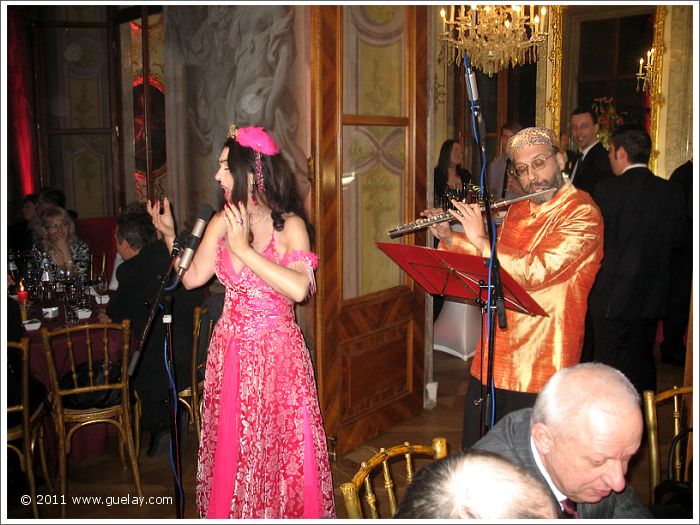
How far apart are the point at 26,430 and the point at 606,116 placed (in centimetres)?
655

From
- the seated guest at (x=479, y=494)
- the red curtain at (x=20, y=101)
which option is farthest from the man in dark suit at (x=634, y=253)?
the red curtain at (x=20, y=101)

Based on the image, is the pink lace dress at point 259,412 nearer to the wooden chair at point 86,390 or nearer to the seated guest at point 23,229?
the wooden chair at point 86,390

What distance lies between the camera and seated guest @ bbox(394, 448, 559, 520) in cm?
99

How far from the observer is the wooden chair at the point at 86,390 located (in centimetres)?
305

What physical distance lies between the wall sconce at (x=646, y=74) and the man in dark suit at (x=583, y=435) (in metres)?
5.89

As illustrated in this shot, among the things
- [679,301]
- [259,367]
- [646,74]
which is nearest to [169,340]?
[259,367]

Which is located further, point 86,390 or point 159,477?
point 159,477

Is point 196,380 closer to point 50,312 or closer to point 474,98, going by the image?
point 50,312

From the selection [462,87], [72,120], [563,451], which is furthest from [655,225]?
[72,120]

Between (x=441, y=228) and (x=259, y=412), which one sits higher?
(x=441, y=228)

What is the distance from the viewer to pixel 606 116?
737 cm

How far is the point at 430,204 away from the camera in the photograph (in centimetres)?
429

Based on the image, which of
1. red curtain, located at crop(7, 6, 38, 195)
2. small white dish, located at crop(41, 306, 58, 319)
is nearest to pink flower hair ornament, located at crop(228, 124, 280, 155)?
small white dish, located at crop(41, 306, 58, 319)
